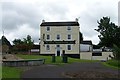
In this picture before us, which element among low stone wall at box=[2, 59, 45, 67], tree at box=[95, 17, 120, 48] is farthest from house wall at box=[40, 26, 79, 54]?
low stone wall at box=[2, 59, 45, 67]

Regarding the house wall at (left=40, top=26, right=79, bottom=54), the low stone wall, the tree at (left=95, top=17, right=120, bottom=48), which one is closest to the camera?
the low stone wall

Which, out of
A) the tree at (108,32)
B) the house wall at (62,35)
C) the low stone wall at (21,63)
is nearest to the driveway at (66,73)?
the low stone wall at (21,63)

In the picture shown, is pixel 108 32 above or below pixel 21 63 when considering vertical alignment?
above

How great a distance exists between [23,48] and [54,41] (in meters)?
12.8

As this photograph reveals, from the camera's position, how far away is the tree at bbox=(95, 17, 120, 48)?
85.0 m

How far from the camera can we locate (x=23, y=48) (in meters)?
78.5

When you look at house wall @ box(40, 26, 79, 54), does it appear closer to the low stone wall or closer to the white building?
the white building

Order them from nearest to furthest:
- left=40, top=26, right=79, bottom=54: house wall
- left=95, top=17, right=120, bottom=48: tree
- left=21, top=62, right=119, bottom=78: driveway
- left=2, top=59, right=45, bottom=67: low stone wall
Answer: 1. left=21, top=62, right=119, bottom=78: driveway
2. left=2, top=59, right=45, bottom=67: low stone wall
3. left=40, top=26, right=79, bottom=54: house wall
4. left=95, top=17, right=120, bottom=48: tree

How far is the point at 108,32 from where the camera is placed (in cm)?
8788

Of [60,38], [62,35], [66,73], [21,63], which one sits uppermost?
[62,35]

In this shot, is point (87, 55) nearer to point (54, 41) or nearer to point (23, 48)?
point (54, 41)

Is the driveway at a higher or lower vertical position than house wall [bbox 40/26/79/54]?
lower

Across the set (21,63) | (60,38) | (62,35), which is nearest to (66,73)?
(21,63)

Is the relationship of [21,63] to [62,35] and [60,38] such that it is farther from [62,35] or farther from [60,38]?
[62,35]
